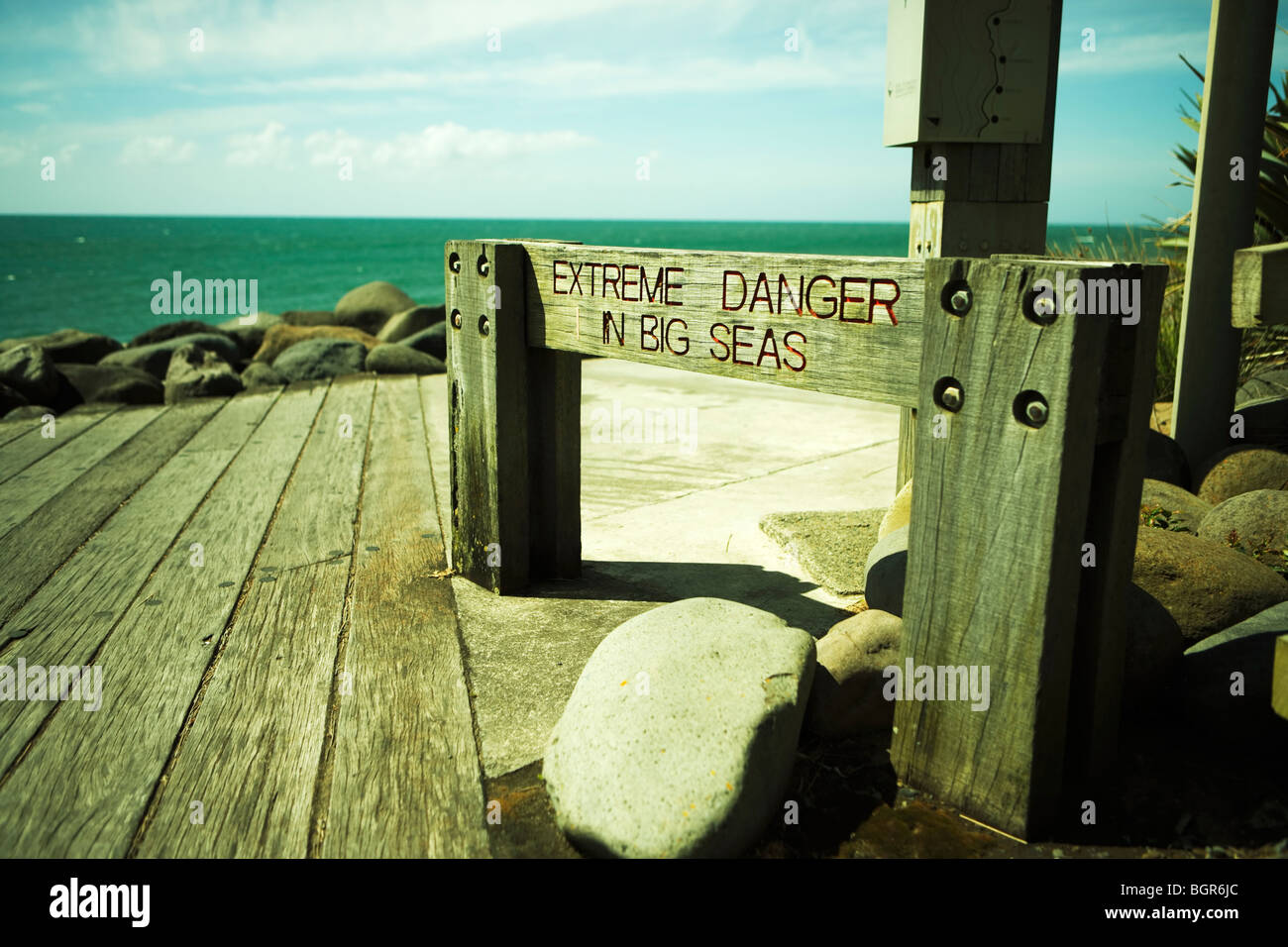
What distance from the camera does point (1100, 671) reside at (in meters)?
2.25

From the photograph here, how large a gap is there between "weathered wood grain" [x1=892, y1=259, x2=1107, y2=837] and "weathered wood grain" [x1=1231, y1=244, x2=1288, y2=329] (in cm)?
66

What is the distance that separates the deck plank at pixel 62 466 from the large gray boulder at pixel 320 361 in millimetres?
1818

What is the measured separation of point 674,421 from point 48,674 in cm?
479

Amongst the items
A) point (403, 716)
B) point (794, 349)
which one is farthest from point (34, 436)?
point (794, 349)

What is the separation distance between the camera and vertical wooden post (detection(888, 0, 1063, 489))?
3.73 m

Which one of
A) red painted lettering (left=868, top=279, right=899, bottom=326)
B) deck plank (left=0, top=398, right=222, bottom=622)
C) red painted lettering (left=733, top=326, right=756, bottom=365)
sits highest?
red painted lettering (left=868, top=279, right=899, bottom=326)

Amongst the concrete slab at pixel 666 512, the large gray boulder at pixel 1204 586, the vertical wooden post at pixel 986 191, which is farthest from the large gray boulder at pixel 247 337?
the large gray boulder at pixel 1204 586

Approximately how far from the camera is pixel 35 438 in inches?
259

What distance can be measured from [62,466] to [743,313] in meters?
4.99

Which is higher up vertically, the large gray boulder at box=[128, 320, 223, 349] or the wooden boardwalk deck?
the large gray boulder at box=[128, 320, 223, 349]

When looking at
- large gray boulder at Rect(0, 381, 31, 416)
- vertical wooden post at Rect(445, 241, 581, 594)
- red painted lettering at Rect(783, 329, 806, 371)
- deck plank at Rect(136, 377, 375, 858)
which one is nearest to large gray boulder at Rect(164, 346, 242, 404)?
large gray boulder at Rect(0, 381, 31, 416)

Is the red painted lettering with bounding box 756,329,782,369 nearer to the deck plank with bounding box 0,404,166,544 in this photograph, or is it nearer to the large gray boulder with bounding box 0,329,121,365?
the deck plank with bounding box 0,404,166,544

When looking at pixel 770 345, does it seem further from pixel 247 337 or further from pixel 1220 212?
pixel 247 337
